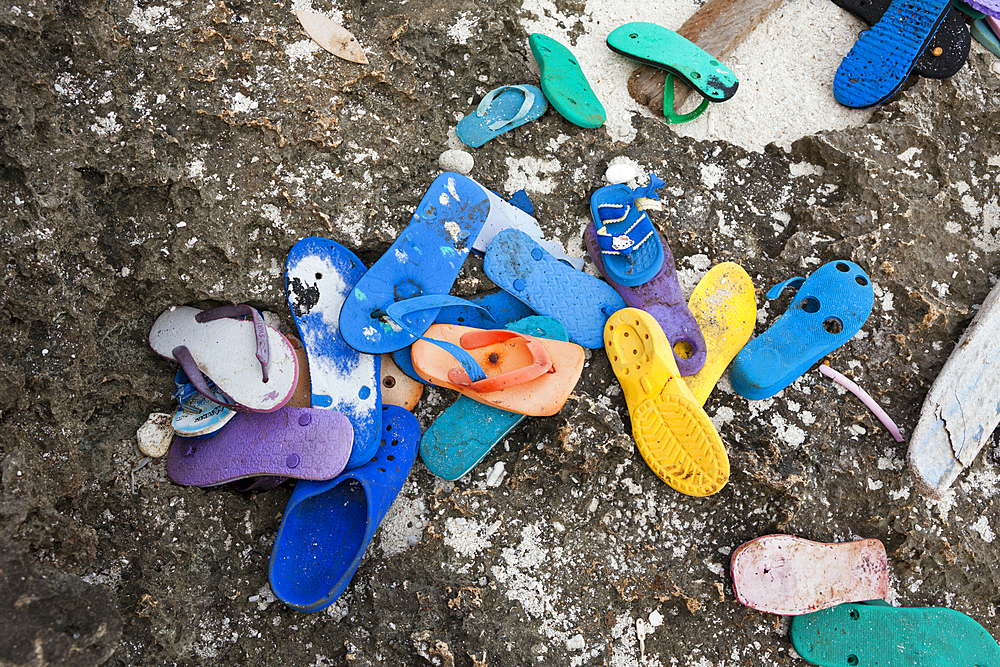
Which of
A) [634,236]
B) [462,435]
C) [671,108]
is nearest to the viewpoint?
[462,435]

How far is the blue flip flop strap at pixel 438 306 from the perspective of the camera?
5.74ft

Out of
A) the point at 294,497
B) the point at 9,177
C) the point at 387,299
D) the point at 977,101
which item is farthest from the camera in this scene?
the point at 977,101

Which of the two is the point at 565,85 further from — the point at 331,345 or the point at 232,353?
the point at 232,353

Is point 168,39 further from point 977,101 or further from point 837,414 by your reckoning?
point 977,101

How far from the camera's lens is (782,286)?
6.32 feet

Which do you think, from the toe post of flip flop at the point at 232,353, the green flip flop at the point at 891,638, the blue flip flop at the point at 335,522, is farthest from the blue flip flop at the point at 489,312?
the green flip flop at the point at 891,638

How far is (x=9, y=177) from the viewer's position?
1.54 metres

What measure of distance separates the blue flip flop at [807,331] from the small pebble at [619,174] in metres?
0.63

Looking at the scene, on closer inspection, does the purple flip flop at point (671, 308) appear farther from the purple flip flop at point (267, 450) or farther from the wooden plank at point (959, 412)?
the purple flip flop at point (267, 450)

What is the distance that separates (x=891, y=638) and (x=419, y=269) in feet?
5.48

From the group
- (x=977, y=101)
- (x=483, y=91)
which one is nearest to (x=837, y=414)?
(x=977, y=101)

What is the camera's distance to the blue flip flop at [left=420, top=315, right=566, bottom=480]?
1757 mm

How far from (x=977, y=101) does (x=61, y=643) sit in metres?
3.11

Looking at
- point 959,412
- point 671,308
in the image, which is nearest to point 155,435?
point 671,308
